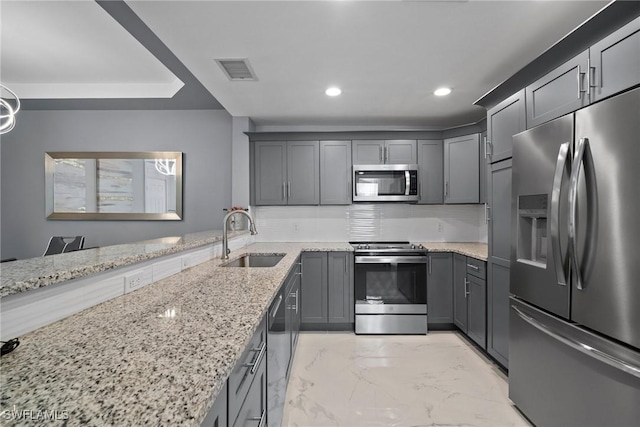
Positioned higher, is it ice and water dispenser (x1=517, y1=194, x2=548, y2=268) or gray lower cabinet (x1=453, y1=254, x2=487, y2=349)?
ice and water dispenser (x1=517, y1=194, x2=548, y2=268)

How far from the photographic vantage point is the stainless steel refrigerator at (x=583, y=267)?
3.77 ft

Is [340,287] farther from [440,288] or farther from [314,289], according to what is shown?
[440,288]

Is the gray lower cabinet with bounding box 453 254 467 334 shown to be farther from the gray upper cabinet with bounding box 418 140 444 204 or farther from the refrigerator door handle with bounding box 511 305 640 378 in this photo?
the refrigerator door handle with bounding box 511 305 640 378

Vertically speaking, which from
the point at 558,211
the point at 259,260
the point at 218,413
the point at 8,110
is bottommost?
the point at 218,413

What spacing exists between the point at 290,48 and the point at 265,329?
5.92ft

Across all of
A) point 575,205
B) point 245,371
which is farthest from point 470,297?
point 245,371

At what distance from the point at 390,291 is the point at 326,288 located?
2.26 feet

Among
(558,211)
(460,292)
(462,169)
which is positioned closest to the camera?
(558,211)

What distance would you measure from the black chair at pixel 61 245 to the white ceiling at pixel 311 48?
1746 millimetres

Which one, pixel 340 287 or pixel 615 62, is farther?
pixel 340 287

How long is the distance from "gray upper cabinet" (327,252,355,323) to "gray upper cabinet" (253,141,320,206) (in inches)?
30.3

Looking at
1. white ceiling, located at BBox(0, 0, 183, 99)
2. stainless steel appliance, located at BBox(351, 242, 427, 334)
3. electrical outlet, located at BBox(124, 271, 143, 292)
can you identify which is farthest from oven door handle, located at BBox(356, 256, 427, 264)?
white ceiling, located at BBox(0, 0, 183, 99)

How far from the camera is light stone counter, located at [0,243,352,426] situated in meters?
0.52

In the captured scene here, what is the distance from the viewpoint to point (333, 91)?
107 inches
